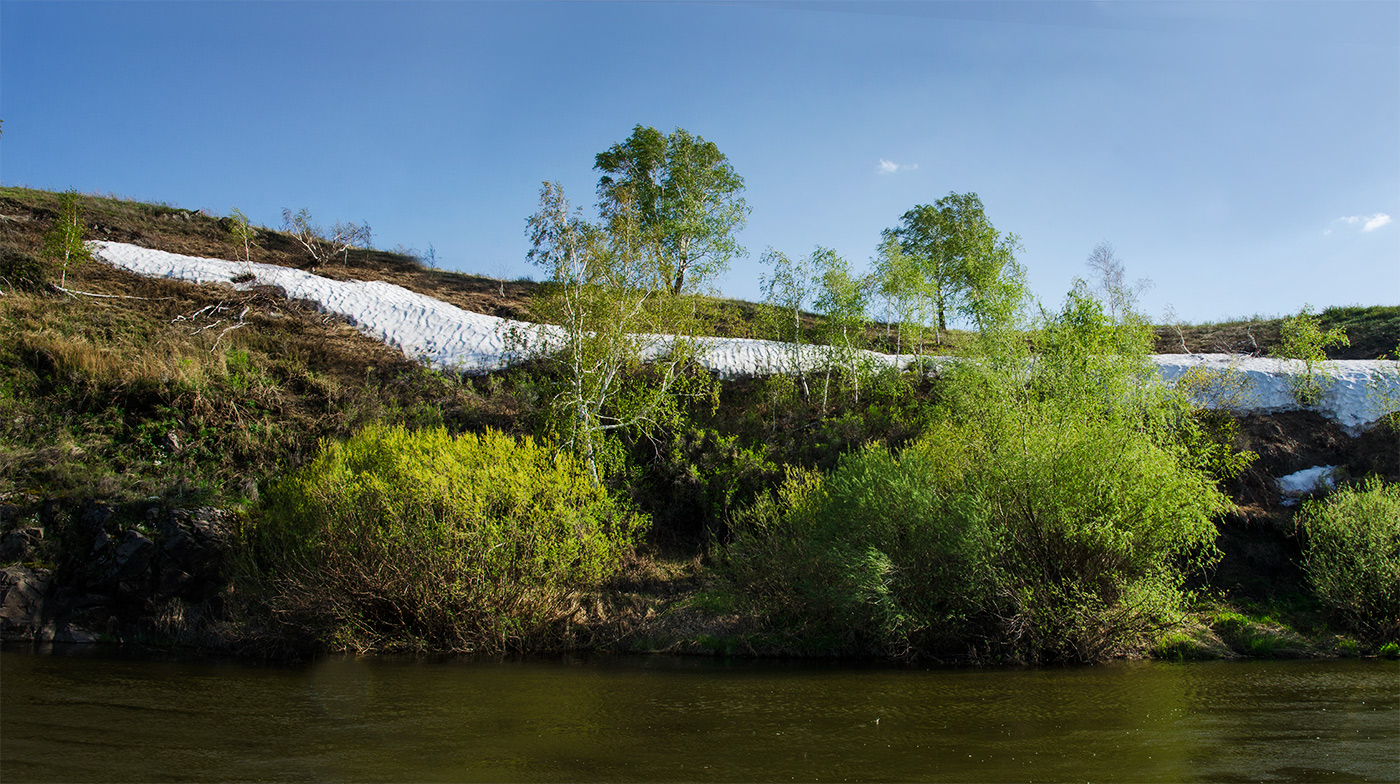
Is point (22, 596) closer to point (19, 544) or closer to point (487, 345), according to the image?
point (19, 544)

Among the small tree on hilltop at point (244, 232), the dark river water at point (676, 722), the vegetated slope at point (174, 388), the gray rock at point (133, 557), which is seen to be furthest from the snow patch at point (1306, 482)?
the small tree on hilltop at point (244, 232)

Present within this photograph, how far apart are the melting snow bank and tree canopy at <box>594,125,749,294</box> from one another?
384 centimetres

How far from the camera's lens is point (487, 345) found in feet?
99.9

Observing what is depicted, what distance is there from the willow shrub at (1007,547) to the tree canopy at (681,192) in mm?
13263

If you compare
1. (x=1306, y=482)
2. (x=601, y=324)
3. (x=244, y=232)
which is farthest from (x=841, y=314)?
(x=244, y=232)

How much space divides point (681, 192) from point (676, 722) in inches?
1034

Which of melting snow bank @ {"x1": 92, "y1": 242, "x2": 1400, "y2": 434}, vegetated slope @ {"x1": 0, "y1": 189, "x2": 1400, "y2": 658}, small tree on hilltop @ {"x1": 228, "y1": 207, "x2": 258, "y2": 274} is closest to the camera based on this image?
vegetated slope @ {"x1": 0, "y1": 189, "x2": 1400, "y2": 658}

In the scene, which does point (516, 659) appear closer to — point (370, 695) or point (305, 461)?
point (370, 695)

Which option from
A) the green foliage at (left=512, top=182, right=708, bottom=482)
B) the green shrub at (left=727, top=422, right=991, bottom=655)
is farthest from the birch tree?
the green shrub at (left=727, top=422, right=991, bottom=655)

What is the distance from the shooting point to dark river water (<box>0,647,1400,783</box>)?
8727mm

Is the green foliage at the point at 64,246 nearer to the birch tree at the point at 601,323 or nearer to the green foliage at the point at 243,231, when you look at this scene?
the green foliage at the point at 243,231

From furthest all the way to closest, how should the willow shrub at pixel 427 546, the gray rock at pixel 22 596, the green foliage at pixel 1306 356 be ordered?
the green foliage at pixel 1306 356
the gray rock at pixel 22 596
the willow shrub at pixel 427 546

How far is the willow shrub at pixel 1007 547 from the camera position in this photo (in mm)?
15562

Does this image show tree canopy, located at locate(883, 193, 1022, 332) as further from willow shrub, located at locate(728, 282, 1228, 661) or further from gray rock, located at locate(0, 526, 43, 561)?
gray rock, located at locate(0, 526, 43, 561)
